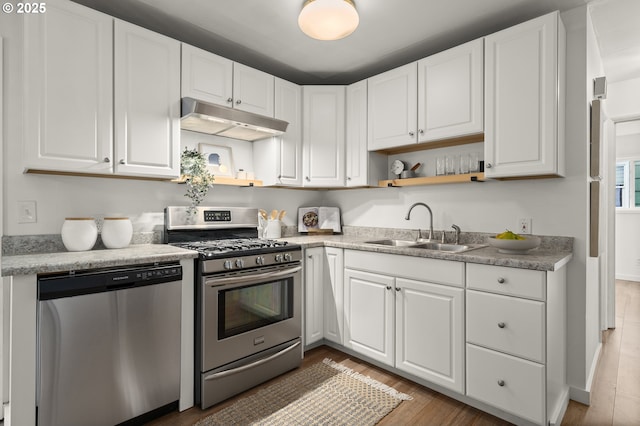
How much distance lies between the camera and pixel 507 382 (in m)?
1.93

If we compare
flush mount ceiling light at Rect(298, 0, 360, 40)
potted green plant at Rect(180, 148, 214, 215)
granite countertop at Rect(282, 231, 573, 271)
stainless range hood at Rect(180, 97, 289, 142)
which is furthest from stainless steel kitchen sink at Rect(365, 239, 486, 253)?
flush mount ceiling light at Rect(298, 0, 360, 40)

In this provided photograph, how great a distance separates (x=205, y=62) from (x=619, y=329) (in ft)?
14.8

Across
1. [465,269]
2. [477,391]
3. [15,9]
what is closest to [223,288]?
[465,269]

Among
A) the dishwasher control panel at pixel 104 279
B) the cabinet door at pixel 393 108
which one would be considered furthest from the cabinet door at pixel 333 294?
the dishwasher control panel at pixel 104 279

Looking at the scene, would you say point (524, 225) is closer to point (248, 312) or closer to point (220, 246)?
point (248, 312)

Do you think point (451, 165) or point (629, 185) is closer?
point (451, 165)

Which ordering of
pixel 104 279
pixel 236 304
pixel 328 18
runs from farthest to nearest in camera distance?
1. pixel 236 304
2. pixel 328 18
3. pixel 104 279

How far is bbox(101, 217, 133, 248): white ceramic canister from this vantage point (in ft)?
7.30

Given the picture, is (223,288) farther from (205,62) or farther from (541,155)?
(541,155)

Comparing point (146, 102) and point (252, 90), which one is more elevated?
point (252, 90)

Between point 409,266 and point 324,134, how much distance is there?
1.53 meters

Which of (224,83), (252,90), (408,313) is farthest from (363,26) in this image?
(408,313)

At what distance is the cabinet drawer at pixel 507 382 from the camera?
1823mm

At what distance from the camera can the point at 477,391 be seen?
6.71ft
